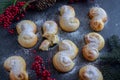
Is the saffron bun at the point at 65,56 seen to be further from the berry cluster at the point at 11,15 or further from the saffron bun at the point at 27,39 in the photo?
the berry cluster at the point at 11,15

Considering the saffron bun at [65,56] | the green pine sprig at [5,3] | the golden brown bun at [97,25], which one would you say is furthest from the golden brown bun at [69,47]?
the green pine sprig at [5,3]

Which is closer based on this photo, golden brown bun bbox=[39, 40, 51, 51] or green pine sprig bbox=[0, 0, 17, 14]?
golden brown bun bbox=[39, 40, 51, 51]

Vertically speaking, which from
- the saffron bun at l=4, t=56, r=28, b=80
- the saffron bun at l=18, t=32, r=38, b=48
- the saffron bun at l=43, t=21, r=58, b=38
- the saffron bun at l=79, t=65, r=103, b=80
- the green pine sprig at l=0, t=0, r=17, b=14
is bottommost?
the saffron bun at l=79, t=65, r=103, b=80

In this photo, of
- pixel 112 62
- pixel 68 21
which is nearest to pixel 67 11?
pixel 68 21

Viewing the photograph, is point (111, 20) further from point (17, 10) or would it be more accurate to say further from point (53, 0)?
point (17, 10)

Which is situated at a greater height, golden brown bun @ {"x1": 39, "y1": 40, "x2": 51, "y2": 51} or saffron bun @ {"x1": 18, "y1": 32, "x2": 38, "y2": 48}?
saffron bun @ {"x1": 18, "y1": 32, "x2": 38, "y2": 48}

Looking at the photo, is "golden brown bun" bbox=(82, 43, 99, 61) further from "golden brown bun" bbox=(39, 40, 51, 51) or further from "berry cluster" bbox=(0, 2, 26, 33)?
"berry cluster" bbox=(0, 2, 26, 33)

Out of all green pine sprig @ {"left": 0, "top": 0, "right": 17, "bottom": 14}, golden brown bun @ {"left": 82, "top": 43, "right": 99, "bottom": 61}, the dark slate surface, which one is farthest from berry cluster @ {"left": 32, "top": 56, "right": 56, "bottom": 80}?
green pine sprig @ {"left": 0, "top": 0, "right": 17, "bottom": 14}
